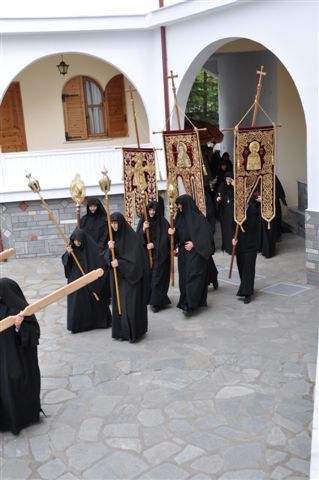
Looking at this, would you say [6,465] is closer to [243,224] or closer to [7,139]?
[243,224]

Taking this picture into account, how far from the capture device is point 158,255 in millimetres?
8766

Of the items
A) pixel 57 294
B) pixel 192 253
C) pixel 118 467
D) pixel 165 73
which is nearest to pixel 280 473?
pixel 118 467

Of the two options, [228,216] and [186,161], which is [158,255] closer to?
[228,216]

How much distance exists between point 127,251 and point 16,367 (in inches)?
98.0

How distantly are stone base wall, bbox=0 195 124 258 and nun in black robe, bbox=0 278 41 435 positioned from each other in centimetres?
702

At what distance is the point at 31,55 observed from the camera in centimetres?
1193

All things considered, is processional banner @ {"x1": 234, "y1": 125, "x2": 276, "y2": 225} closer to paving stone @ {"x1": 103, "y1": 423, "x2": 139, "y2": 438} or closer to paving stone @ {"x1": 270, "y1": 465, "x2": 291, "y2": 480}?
paving stone @ {"x1": 103, "y1": 423, "x2": 139, "y2": 438}

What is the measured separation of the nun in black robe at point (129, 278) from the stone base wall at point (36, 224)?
203 inches

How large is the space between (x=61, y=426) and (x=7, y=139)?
32.0ft

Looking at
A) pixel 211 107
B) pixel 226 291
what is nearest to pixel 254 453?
pixel 226 291

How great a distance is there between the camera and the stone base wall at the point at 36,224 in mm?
12422

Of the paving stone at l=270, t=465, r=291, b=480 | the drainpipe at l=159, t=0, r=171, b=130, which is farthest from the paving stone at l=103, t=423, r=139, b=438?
the drainpipe at l=159, t=0, r=171, b=130

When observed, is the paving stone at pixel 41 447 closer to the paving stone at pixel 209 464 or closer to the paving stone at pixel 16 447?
the paving stone at pixel 16 447

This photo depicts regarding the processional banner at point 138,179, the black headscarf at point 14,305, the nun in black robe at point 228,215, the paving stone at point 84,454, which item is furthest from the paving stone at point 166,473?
the processional banner at point 138,179
